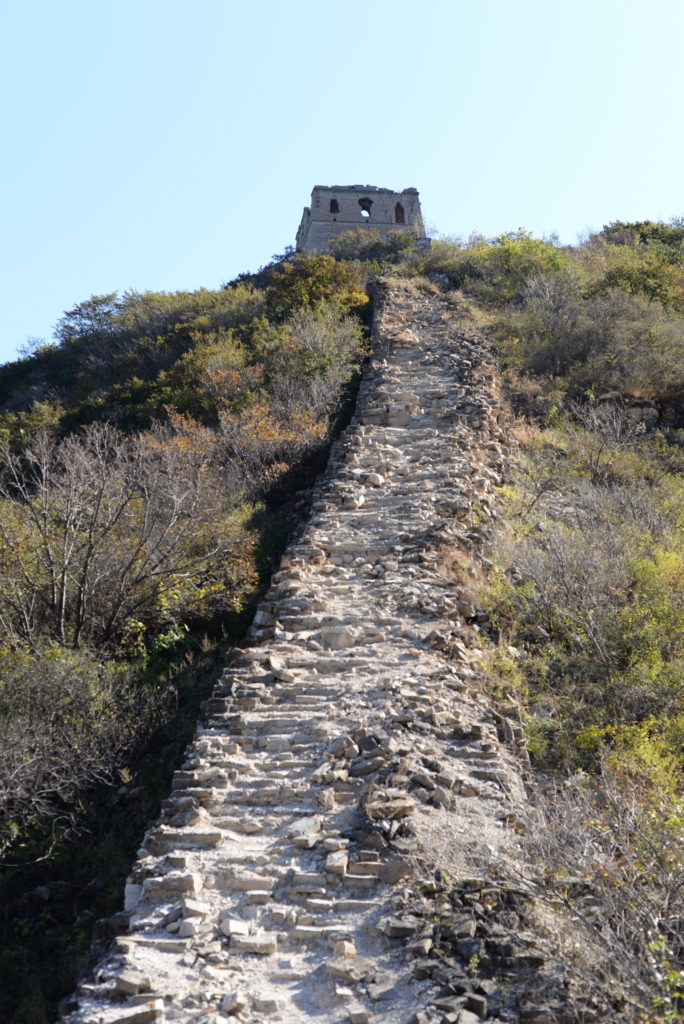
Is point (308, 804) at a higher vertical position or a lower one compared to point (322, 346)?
lower

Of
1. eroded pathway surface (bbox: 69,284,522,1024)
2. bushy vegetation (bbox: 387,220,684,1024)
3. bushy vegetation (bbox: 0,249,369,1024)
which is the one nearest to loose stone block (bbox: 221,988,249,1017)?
eroded pathway surface (bbox: 69,284,522,1024)

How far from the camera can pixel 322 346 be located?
617 inches

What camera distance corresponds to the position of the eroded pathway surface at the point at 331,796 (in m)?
4.58

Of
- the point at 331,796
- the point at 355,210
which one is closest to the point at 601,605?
the point at 331,796

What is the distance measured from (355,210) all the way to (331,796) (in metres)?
29.4

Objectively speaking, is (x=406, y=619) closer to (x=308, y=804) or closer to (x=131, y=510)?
(x=308, y=804)

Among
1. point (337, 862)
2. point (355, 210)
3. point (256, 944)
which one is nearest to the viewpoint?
point (256, 944)

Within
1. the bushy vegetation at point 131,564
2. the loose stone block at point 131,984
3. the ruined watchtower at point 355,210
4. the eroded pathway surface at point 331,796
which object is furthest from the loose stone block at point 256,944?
the ruined watchtower at point 355,210

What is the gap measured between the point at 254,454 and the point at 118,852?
715 cm

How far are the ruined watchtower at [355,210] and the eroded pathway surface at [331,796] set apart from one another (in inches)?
923

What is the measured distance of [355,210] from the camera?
106 feet

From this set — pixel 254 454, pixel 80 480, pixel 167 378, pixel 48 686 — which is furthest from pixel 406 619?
pixel 167 378

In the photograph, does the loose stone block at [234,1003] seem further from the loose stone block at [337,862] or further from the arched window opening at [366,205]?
the arched window opening at [366,205]

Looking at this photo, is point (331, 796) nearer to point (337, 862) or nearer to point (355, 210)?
point (337, 862)
